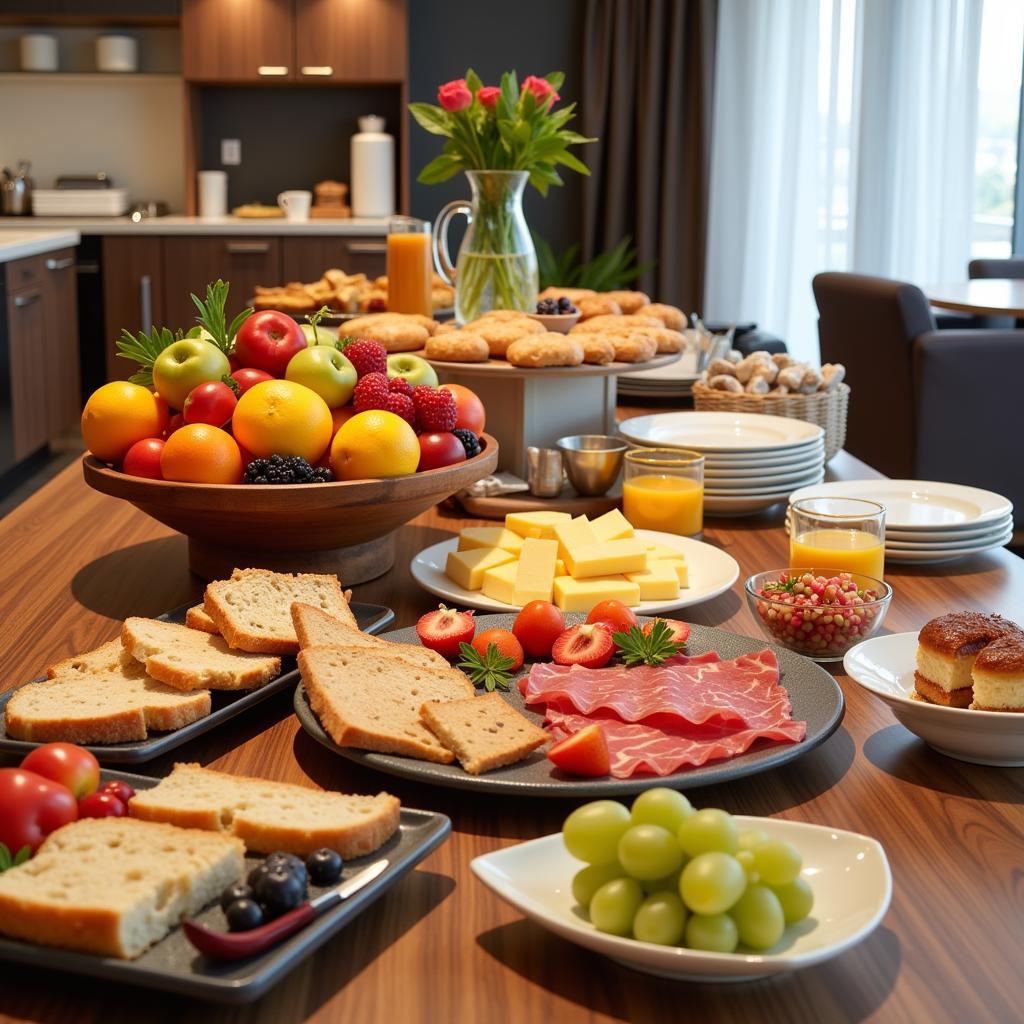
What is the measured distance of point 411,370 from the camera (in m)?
1.60

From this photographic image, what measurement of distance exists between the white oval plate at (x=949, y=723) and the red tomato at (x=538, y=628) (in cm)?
26

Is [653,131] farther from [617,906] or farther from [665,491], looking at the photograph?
[617,906]

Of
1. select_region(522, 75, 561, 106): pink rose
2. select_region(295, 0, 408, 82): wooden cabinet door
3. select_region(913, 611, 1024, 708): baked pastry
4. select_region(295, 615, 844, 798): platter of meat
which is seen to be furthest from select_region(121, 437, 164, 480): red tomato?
select_region(295, 0, 408, 82): wooden cabinet door

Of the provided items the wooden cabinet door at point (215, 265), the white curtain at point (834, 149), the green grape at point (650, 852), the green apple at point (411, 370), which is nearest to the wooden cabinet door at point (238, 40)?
the wooden cabinet door at point (215, 265)

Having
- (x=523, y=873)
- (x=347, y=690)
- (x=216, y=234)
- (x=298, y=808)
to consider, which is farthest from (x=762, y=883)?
(x=216, y=234)

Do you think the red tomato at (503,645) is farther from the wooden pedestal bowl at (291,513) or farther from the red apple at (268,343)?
the red apple at (268,343)

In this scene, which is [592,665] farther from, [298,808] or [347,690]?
[298,808]

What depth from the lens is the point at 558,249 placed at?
6.57 metres

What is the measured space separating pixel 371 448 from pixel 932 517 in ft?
2.45

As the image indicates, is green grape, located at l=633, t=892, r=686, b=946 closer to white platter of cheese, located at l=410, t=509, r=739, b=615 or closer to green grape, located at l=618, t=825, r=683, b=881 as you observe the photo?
green grape, located at l=618, t=825, r=683, b=881

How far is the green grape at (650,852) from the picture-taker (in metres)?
0.69

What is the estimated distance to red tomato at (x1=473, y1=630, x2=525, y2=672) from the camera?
3.76ft

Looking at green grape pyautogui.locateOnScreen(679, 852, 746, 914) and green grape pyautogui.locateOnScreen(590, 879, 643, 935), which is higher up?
green grape pyautogui.locateOnScreen(679, 852, 746, 914)

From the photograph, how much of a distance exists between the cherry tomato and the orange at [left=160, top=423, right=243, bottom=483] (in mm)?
45
